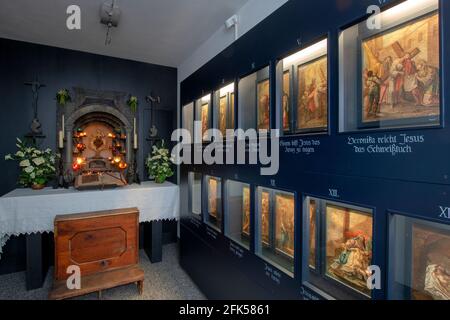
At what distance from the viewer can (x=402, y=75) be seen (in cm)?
107

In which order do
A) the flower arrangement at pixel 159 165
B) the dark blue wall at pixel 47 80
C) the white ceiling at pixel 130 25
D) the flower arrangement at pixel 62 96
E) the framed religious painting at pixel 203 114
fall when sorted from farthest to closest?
the flower arrangement at pixel 159 165
the flower arrangement at pixel 62 96
the dark blue wall at pixel 47 80
the framed religious painting at pixel 203 114
the white ceiling at pixel 130 25

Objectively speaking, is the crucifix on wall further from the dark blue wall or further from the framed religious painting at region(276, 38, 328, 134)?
the framed religious painting at region(276, 38, 328, 134)

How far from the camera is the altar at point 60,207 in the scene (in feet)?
9.36

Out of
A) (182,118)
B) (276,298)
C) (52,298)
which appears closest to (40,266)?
(52,298)

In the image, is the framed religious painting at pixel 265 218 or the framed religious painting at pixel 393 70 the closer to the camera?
the framed religious painting at pixel 393 70

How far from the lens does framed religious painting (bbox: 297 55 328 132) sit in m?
1.41

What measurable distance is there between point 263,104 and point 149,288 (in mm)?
2522

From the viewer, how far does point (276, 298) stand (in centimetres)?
170

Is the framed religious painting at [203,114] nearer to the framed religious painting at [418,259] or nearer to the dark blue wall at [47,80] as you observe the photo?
the dark blue wall at [47,80]

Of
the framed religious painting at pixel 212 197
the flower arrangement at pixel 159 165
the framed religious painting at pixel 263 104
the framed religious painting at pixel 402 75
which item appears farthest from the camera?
the flower arrangement at pixel 159 165

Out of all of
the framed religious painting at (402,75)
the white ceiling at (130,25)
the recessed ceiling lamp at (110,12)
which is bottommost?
the framed religious painting at (402,75)

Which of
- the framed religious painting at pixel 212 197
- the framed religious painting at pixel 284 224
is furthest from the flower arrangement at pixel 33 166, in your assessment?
the framed religious painting at pixel 284 224

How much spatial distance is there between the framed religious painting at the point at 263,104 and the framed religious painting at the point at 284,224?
1.76ft
